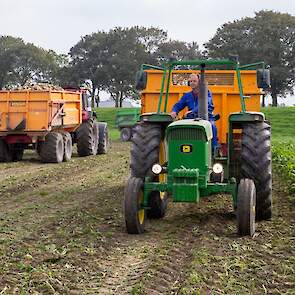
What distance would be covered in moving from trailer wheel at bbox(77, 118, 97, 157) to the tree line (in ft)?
137

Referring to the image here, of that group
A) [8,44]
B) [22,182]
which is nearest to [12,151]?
[22,182]

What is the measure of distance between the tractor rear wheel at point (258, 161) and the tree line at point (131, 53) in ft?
172

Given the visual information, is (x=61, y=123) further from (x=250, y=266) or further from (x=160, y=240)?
(x=250, y=266)

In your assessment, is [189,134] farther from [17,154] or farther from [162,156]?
[17,154]

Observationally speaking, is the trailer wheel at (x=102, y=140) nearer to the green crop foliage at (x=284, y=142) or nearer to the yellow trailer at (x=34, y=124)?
the yellow trailer at (x=34, y=124)

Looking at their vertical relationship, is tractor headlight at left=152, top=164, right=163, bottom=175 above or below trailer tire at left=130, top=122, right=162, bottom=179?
below

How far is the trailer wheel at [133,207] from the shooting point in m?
7.70

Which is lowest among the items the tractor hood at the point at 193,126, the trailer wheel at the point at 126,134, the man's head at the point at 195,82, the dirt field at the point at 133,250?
the dirt field at the point at 133,250

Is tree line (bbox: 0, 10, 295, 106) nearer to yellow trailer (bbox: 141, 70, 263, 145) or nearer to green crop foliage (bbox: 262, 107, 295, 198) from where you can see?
green crop foliage (bbox: 262, 107, 295, 198)

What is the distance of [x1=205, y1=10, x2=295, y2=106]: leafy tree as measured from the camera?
60781mm

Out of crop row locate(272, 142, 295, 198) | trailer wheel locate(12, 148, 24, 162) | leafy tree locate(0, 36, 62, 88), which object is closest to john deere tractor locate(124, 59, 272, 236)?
crop row locate(272, 142, 295, 198)

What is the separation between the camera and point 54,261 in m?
6.35

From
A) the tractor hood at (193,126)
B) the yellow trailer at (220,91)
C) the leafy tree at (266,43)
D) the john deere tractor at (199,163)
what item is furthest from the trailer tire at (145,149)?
the leafy tree at (266,43)

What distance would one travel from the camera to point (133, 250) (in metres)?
6.96
